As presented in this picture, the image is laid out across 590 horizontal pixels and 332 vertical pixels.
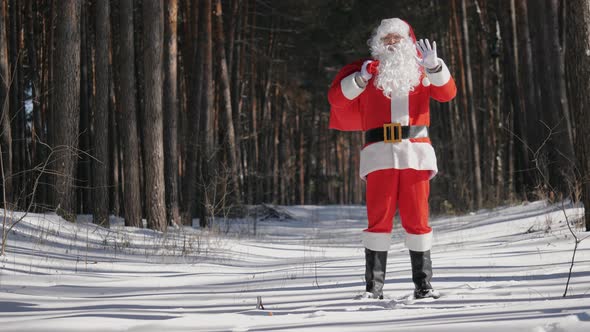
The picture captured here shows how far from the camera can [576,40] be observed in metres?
8.16

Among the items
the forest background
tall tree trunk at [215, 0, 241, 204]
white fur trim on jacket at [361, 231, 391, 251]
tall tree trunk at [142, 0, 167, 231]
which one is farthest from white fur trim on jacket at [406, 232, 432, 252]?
tall tree trunk at [215, 0, 241, 204]

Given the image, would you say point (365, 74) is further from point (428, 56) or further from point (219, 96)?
point (219, 96)

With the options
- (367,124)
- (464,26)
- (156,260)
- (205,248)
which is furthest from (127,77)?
(464,26)

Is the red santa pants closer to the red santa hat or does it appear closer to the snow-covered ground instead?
the snow-covered ground

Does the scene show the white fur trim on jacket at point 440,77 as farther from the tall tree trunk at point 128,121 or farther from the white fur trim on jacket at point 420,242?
the tall tree trunk at point 128,121

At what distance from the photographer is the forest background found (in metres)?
10.8

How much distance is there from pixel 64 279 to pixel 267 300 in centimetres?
201

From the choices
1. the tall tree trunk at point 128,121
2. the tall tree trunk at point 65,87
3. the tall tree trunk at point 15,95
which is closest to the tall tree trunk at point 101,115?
the tall tree trunk at point 128,121

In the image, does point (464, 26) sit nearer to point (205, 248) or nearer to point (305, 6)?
point (305, 6)

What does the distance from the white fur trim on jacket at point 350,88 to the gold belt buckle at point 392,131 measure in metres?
0.33

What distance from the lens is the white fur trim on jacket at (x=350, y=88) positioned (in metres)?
5.41

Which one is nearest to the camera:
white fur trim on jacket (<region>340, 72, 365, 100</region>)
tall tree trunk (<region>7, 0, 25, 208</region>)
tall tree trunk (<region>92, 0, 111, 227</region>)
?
white fur trim on jacket (<region>340, 72, 365, 100</region>)

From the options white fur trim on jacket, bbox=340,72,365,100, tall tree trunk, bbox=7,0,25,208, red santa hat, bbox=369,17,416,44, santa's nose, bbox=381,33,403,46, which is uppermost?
tall tree trunk, bbox=7,0,25,208

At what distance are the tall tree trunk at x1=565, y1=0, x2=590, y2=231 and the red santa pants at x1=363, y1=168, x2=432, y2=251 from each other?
11.5 feet
